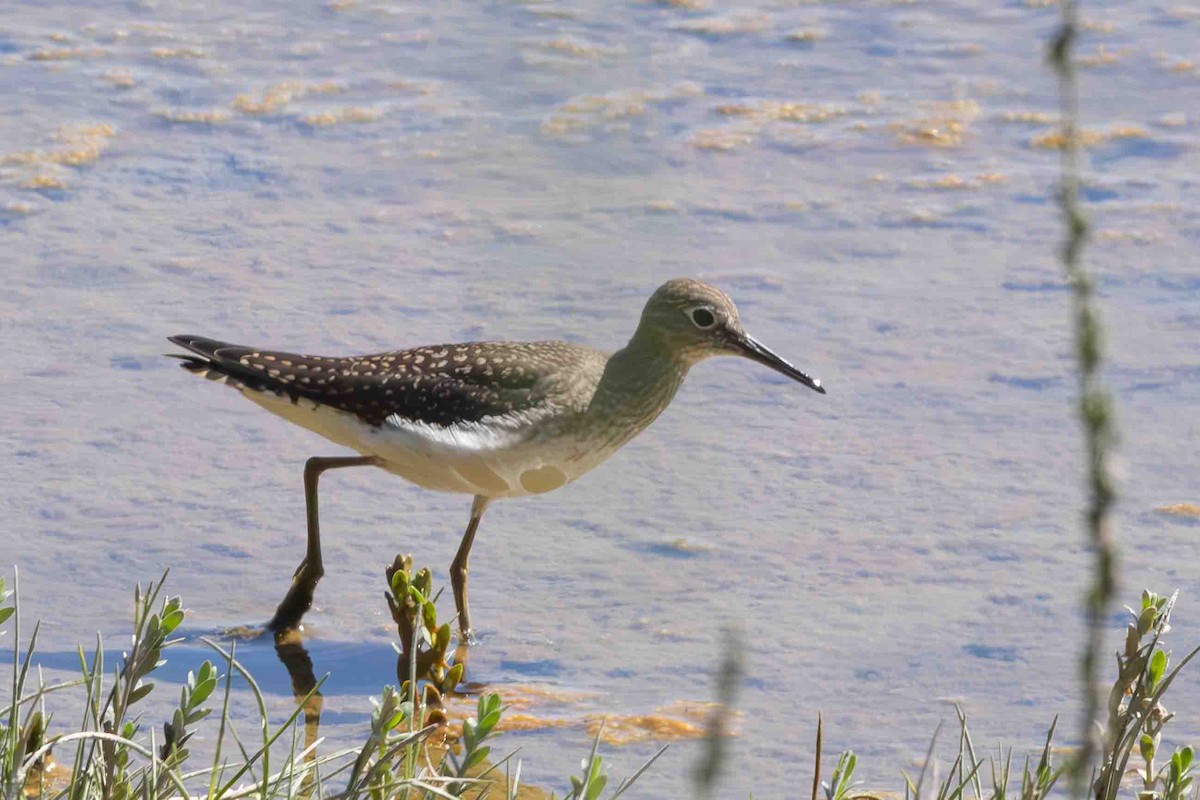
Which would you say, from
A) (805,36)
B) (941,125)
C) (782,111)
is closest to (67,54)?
(782,111)

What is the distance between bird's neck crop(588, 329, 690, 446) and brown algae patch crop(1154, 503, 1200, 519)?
149 cm

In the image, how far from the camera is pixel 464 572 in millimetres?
5062

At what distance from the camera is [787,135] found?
8.40 m

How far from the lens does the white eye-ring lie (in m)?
5.46

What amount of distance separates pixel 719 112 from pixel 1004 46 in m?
1.76

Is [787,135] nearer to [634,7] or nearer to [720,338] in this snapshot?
[634,7]

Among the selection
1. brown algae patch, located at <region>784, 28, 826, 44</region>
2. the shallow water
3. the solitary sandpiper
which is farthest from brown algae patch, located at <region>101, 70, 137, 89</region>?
the solitary sandpiper

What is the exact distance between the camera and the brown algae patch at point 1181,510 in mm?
5531

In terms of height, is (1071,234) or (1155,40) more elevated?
(1155,40)

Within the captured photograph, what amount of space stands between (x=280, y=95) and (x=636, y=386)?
12.7ft

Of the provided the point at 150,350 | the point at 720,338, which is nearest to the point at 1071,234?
the point at 720,338

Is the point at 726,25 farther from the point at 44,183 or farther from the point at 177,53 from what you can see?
the point at 44,183

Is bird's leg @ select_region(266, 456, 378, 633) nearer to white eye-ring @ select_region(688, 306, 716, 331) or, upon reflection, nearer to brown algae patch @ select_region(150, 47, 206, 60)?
white eye-ring @ select_region(688, 306, 716, 331)

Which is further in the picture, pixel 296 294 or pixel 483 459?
pixel 296 294
